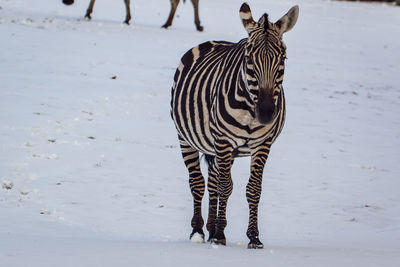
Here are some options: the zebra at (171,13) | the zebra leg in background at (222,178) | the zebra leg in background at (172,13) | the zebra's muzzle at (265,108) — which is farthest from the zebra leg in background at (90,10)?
the zebra's muzzle at (265,108)

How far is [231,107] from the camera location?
5.54 metres

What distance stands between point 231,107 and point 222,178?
1.94 ft

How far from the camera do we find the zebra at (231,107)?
520 centimetres

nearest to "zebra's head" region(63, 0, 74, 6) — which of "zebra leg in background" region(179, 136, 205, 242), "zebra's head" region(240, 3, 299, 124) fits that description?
"zebra leg in background" region(179, 136, 205, 242)

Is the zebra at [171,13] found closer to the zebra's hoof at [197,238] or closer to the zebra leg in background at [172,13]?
the zebra leg in background at [172,13]

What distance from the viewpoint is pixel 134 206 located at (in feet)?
26.6

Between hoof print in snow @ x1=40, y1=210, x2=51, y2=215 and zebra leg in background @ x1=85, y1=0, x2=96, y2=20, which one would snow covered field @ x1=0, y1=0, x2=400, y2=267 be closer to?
hoof print in snow @ x1=40, y1=210, x2=51, y2=215

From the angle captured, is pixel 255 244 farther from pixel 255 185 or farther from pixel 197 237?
pixel 197 237

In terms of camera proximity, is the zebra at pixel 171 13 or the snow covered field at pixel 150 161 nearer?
the snow covered field at pixel 150 161

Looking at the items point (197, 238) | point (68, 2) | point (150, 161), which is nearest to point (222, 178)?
point (197, 238)

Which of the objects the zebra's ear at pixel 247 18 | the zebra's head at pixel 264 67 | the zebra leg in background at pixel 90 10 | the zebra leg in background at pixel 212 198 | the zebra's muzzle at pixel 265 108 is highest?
the zebra's ear at pixel 247 18

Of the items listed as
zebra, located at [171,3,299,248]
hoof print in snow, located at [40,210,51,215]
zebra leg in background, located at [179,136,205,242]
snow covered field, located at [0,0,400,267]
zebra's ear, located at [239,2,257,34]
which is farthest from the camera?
hoof print in snow, located at [40,210,51,215]

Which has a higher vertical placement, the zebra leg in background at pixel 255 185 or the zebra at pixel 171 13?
the zebra leg in background at pixel 255 185

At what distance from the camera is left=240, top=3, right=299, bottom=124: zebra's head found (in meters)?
5.08
